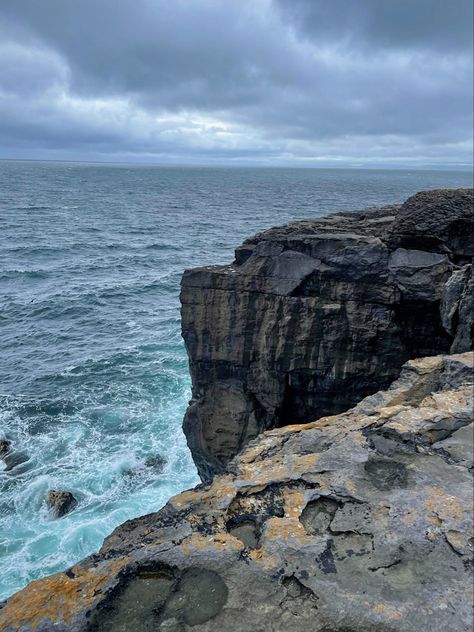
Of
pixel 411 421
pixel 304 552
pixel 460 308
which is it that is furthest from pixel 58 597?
pixel 460 308

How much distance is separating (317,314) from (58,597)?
12.6 meters

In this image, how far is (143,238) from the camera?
241ft

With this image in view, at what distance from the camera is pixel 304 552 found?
676 cm

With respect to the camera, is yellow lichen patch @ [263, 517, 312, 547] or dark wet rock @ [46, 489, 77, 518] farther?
Answer: dark wet rock @ [46, 489, 77, 518]

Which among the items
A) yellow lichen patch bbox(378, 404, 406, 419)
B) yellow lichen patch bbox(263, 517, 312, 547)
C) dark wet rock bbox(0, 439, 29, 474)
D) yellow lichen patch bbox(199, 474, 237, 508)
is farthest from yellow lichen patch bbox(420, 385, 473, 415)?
dark wet rock bbox(0, 439, 29, 474)

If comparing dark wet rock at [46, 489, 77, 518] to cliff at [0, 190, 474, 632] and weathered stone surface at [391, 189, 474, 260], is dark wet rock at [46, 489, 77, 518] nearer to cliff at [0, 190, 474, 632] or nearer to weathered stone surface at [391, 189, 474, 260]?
cliff at [0, 190, 474, 632]

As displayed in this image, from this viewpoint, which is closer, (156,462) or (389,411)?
(389,411)

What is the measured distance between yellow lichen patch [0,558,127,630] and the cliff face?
1186cm

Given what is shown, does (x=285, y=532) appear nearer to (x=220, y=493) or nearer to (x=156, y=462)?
(x=220, y=493)

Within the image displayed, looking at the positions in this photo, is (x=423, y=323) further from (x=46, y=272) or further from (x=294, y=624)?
(x=46, y=272)

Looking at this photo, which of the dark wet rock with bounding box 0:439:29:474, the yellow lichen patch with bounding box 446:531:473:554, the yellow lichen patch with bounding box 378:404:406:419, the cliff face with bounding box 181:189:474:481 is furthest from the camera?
the dark wet rock with bounding box 0:439:29:474

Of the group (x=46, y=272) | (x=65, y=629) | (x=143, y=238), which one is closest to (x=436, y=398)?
(x=65, y=629)

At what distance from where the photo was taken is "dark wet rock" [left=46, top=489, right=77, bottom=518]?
21.0 metres

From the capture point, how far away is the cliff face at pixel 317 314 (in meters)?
16.3
